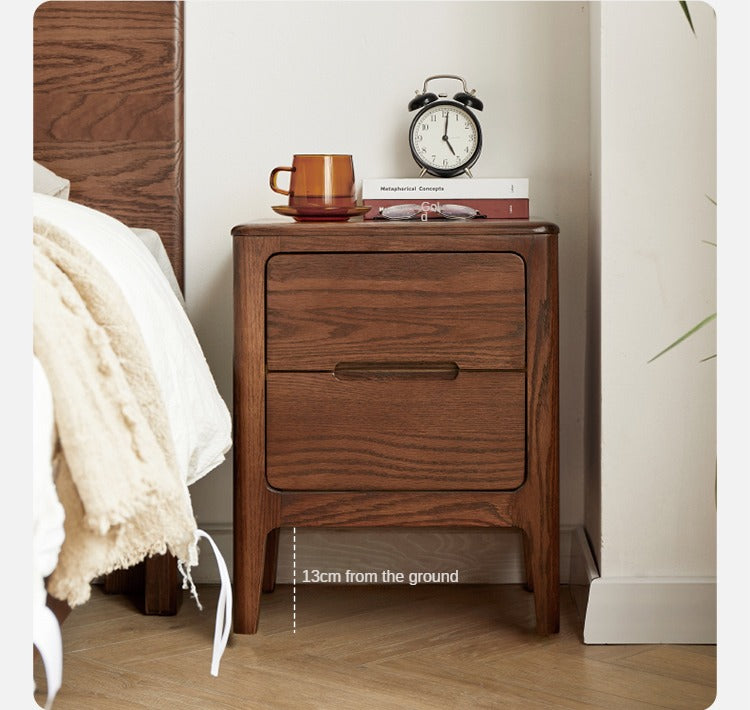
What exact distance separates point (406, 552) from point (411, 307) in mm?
575

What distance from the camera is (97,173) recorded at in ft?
5.76

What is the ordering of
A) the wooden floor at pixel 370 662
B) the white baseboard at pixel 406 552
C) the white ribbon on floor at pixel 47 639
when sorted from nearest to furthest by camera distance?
the white ribbon on floor at pixel 47 639 → the wooden floor at pixel 370 662 → the white baseboard at pixel 406 552

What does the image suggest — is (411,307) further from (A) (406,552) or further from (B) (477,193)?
(A) (406,552)

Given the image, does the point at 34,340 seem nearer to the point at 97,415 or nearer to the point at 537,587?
the point at 97,415

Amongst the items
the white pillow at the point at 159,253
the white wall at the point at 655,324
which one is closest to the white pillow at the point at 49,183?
the white pillow at the point at 159,253

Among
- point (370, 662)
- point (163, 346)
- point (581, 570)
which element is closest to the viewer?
point (163, 346)

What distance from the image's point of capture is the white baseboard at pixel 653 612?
1.46 metres

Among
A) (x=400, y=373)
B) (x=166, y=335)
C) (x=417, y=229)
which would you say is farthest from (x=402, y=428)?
(x=166, y=335)

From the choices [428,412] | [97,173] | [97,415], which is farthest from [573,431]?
[97,415]

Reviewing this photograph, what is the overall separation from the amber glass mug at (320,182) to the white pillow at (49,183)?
1.27 feet

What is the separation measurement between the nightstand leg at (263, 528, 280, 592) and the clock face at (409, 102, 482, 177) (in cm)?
68

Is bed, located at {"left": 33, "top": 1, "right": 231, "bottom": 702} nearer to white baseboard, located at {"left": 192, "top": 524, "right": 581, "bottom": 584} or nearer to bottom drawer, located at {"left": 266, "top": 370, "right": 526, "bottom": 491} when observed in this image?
bottom drawer, located at {"left": 266, "top": 370, "right": 526, "bottom": 491}

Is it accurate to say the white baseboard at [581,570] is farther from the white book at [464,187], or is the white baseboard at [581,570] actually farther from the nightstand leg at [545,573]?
the white book at [464,187]

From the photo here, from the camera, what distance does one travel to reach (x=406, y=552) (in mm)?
1801
